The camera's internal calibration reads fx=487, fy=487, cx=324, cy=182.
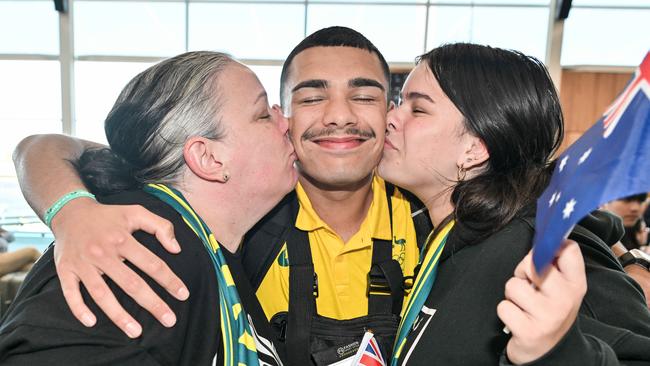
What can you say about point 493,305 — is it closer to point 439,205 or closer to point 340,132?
point 439,205

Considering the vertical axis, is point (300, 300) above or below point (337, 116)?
below

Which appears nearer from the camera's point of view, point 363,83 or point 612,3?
point 363,83

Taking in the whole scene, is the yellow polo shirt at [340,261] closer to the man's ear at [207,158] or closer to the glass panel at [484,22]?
the man's ear at [207,158]

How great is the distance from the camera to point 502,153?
165cm

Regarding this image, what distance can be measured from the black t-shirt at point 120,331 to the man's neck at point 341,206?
1.05 meters

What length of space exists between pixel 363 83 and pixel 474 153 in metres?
0.66

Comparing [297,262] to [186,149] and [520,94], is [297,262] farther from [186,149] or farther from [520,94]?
[520,94]

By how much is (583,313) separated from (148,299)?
102 cm

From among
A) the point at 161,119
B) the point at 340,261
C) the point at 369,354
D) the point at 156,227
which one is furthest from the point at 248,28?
the point at 156,227

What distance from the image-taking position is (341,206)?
2.30 m

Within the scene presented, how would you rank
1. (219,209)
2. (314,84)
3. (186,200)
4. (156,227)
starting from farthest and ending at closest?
(314,84) < (219,209) < (186,200) < (156,227)

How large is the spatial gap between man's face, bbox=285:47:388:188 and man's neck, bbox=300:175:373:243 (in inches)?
2.9

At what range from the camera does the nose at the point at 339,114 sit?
6.67 feet

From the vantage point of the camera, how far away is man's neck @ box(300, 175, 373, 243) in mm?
2283
